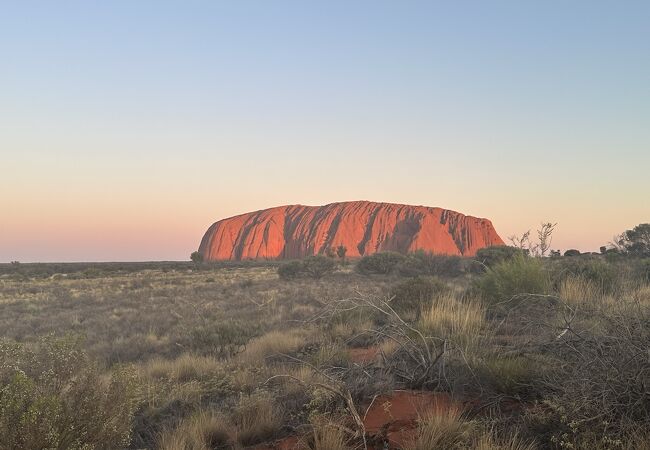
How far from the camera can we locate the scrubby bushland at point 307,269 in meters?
34.6

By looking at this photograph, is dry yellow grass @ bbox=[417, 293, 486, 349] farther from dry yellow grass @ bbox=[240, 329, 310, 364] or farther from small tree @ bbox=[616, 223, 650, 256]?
small tree @ bbox=[616, 223, 650, 256]

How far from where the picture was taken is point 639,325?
13.0 feet

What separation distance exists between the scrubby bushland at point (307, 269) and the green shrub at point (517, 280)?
23.3 metres

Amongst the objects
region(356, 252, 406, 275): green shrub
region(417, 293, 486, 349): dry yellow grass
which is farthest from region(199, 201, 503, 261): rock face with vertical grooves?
region(417, 293, 486, 349): dry yellow grass

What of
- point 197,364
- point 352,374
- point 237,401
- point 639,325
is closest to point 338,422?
point 352,374

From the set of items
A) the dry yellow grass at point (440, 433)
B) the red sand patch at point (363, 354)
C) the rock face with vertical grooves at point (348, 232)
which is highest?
the rock face with vertical grooves at point (348, 232)

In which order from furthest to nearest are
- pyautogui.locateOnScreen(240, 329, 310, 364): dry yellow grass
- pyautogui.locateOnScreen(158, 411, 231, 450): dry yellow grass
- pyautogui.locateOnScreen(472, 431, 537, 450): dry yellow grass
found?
pyautogui.locateOnScreen(240, 329, 310, 364): dry yellow grass < pyautogui.locateOnScreen(158, 411, 231, 450): dry yellow grass < pyautogui.locateOnScreen(472, 431, 537, 450): dry yellow grass

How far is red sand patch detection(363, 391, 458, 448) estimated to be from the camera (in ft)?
13.0

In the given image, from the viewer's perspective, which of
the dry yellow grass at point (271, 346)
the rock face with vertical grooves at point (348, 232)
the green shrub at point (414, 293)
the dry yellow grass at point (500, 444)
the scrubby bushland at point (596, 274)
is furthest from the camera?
the rock face with vertical grooves at point (348, 232)

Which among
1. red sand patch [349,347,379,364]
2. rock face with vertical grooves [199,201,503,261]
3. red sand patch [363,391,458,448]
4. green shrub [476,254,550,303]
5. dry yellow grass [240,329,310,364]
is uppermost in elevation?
rock face with vertical grooves [199,201,503,261]

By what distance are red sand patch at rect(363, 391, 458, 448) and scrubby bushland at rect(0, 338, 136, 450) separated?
2.10 meters

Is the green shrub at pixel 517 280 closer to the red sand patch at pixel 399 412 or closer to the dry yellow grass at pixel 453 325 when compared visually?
the dry yellow grass at pixel 453 325

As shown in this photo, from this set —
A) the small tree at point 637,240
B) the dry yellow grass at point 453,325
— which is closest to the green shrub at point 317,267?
the small tree at point 637,240

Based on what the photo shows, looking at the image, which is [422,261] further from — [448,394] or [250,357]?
[448,394]
